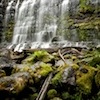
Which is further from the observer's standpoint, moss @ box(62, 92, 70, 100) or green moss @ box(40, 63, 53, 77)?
green moss @ box(40, 63, 53, 77)

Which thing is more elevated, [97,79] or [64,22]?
[64,22]

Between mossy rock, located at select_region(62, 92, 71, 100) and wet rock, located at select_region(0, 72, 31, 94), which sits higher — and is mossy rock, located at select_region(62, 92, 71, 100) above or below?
below

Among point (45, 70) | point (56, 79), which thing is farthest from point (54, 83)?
point (45, 70)

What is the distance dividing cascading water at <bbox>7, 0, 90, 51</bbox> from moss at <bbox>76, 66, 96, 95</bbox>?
945cm

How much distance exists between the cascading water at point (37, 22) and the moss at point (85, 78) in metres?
9.45

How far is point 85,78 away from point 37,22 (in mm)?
12878

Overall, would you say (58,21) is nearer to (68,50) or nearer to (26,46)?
(26,46)

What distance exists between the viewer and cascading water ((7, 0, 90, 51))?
16.4 m

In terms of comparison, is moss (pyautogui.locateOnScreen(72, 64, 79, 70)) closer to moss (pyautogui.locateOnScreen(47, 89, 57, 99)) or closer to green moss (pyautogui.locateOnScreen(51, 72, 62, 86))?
green moss (pyautogui.locateOnScreen(51, 72, 62, 86))

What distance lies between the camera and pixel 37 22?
18.0 m

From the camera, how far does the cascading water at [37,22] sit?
1636 cm

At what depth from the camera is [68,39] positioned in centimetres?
1584

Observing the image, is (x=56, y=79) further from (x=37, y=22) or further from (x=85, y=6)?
(x=37, y=22)

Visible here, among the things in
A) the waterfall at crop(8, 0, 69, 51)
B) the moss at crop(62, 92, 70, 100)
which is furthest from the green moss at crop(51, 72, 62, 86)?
the waterfall at crop(8, 0, 69, 51)
